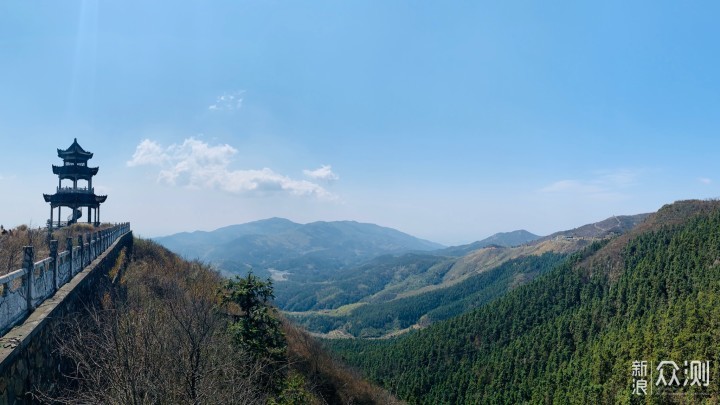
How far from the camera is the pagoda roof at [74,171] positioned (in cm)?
3778

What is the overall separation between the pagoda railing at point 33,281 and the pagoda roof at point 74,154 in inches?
1158

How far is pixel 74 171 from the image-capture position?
3806 cm

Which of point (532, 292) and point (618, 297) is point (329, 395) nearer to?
point (618, 297)

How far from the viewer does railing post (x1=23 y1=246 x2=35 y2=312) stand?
8.24 metres

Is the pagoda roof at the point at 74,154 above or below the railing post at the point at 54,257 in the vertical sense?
above

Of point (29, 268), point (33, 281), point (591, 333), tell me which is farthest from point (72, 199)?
point (591, 333)

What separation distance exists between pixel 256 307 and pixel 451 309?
176 metres

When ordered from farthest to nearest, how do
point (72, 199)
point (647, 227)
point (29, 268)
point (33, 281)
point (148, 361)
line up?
point (647, 227), point (72, 199), point (33, 281), point (29, 268), point (148, 361)

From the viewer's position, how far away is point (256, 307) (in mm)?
19203

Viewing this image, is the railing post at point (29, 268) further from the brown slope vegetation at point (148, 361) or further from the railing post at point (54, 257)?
the railing post at point (54, 257)

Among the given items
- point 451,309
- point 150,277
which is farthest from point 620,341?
point 451,309

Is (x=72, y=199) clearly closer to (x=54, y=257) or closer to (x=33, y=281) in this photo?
(x=54, y=257)

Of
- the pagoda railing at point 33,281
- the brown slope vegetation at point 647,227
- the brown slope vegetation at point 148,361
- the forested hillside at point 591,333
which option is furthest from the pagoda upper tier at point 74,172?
the brown slope vegetation at point 647,227

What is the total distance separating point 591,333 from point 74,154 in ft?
275
